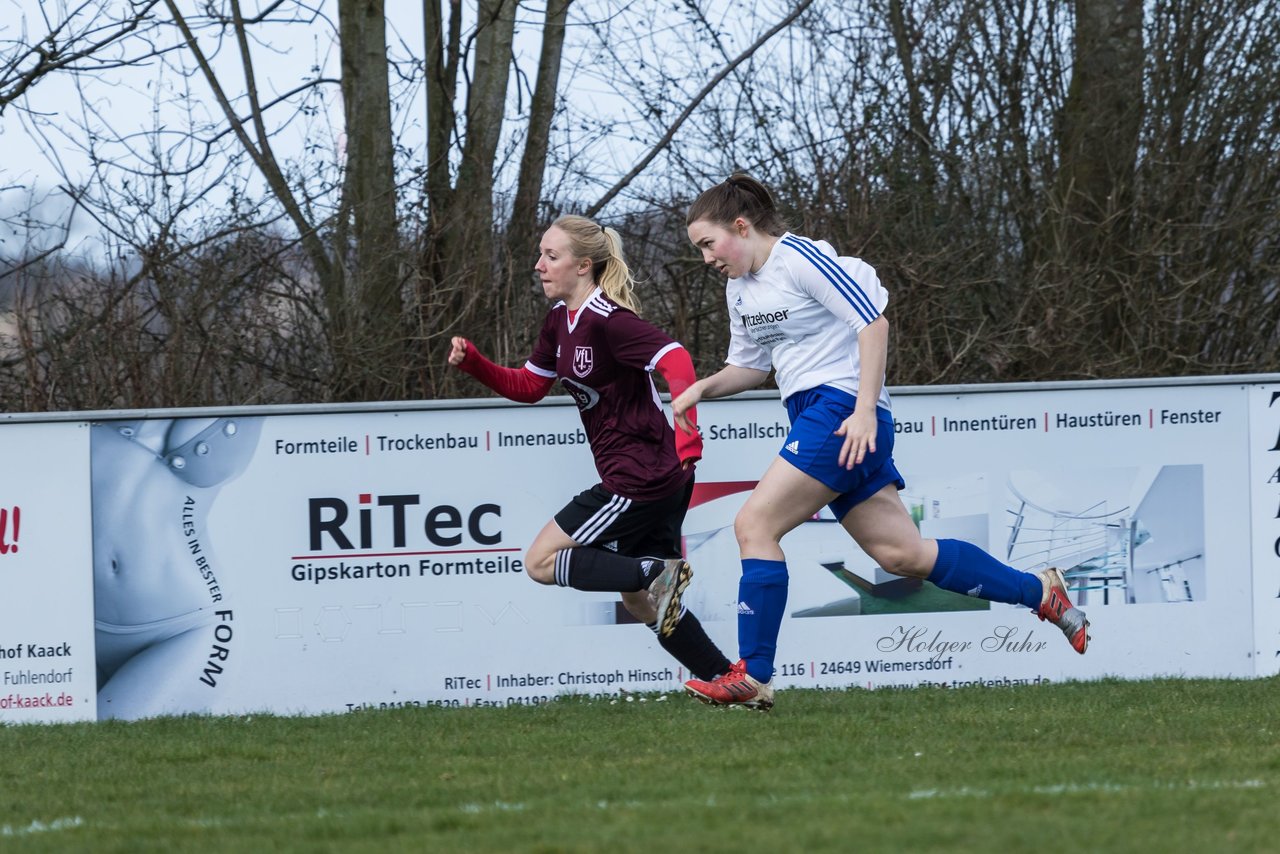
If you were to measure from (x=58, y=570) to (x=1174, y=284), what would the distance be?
675 centimetres

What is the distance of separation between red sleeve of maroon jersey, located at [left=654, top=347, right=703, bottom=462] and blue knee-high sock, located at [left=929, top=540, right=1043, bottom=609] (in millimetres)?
1007

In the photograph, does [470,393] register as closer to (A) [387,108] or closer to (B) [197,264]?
(B) [197,264]

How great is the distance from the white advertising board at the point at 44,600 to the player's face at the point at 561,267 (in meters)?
2.52

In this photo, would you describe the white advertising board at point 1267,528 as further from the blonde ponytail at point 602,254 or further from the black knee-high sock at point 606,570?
the blonde ponytail at point 602,254

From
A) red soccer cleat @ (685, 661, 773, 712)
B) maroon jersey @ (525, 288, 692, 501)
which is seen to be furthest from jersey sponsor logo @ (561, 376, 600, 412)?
red soccer cleat @ (685, 661, 773, 712)

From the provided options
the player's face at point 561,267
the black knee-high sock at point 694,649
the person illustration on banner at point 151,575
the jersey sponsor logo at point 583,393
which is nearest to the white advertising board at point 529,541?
the person illustration on banner at point 151,575

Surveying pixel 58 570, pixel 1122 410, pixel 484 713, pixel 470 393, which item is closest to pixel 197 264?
pixel 470 393

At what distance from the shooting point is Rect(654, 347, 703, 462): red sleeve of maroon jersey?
540 cm

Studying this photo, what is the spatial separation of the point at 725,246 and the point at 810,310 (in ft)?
1.34

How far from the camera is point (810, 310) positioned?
5.33 metres

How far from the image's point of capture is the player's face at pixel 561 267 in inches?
227

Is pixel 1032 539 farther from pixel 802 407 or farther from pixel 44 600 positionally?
pixel 44 600

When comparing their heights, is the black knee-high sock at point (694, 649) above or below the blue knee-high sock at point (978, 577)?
below

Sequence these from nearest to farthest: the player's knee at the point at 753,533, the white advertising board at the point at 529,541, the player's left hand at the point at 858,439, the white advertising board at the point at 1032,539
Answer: the player's left hand at the point at 858,439 → the player's knee at the point at 753,533 → the white advertising board at the point at 529,541 → the white advertising board at the point at 1032,539
